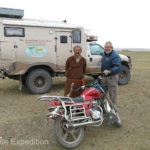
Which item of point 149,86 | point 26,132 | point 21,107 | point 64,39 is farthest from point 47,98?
point 149,86

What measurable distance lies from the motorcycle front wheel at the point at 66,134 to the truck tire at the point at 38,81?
10.9 feet

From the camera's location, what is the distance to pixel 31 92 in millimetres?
6117

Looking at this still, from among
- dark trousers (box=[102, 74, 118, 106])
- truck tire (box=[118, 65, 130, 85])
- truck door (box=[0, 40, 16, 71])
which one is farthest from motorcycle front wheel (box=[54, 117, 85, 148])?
truck tire (box=[118, 65, 130, 85])

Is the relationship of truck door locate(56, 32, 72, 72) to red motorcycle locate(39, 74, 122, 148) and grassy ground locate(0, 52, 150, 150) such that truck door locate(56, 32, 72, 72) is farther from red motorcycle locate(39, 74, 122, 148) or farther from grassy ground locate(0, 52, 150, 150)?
red motorcycle locate(39, 74, 122, 148)

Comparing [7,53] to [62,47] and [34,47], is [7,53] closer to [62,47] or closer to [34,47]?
[34,47]

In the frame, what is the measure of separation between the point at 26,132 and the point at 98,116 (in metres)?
1.53

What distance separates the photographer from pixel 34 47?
5938 mm

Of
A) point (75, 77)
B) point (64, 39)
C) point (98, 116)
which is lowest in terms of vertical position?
point (98, 116)

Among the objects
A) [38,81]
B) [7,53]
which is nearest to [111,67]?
[38,81]

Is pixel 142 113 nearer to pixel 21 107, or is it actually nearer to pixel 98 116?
pixel 98 116

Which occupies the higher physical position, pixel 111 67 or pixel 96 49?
pixel 96 49

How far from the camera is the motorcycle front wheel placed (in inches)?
111

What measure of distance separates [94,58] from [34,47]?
2.44 meters

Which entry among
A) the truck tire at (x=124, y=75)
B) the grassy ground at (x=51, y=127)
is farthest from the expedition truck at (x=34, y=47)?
the truck tire at (x=124, y=75)
